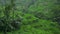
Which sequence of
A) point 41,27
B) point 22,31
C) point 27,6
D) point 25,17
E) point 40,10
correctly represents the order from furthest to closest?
1. point 27,6
2. point 40,10
3. point 25,17
4. point 41,27
5. point 22,31

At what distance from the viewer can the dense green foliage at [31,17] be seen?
1273cm

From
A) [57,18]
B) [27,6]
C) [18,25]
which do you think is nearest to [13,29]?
[18,25]

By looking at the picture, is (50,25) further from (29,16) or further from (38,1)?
(38,1)

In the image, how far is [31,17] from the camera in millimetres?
16891

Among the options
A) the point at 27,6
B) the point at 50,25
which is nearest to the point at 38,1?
the point at 27,6

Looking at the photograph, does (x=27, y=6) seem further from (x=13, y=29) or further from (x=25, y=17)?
(x=13, y=29)

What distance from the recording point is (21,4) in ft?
71.3

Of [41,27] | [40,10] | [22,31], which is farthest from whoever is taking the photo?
[40,10]

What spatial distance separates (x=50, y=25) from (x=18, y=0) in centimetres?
822

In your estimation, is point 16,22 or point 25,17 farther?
point 25,17

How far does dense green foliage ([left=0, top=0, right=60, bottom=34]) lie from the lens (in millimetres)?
12734

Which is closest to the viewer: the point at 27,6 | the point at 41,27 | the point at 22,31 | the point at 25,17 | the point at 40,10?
the point at 22,31

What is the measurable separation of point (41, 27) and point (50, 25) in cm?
110

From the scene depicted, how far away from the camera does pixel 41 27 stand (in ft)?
48.6
